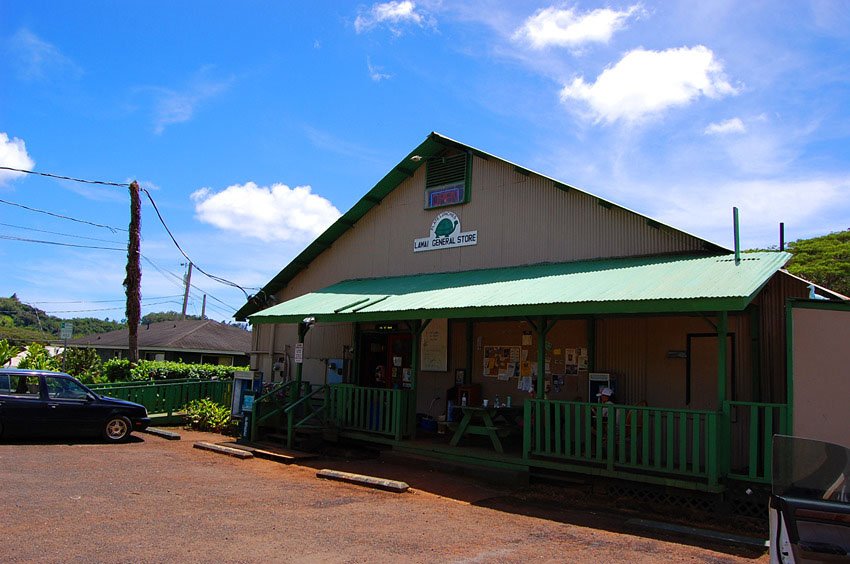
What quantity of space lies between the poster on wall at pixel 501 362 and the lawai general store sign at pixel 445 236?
7.41 ft

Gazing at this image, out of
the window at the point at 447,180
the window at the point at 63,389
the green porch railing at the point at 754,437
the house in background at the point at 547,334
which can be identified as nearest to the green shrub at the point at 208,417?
the house in background at the point at 547,334

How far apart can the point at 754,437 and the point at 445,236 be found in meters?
7.42

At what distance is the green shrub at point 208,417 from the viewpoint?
15594mm

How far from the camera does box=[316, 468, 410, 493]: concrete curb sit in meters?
9.30

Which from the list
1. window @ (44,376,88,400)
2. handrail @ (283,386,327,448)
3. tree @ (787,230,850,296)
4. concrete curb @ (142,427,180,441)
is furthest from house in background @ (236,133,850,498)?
tree @ (787,230,850,296)

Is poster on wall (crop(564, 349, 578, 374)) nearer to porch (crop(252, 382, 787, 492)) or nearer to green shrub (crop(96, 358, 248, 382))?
porch (crop(252, 382, 787, 492))

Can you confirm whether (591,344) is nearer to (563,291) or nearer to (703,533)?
(563,291)

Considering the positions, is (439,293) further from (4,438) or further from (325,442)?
(4,438)

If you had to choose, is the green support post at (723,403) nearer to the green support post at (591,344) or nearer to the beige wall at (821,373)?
the beige wall at (821,373)

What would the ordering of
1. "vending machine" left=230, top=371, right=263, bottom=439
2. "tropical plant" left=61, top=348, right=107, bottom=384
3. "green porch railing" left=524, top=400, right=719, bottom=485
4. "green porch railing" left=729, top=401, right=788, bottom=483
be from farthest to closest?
"tropical plant" left=61, top=348, right=107, bottom=384 → "vending machine" left=230, top=371, right=263, bottom=439 → "green porch railing" left=524, top=400, right=719, bottom=485 → "green porch railing" left=729, top=401, right=788, bottom=483

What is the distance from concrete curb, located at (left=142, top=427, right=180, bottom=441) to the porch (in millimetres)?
1987

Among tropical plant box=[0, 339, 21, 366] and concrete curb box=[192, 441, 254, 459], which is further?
tropical plant box=[0, 339, 21, 366]

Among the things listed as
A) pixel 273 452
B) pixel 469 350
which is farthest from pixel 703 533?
pixel 273 452

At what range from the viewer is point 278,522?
7.28 m
